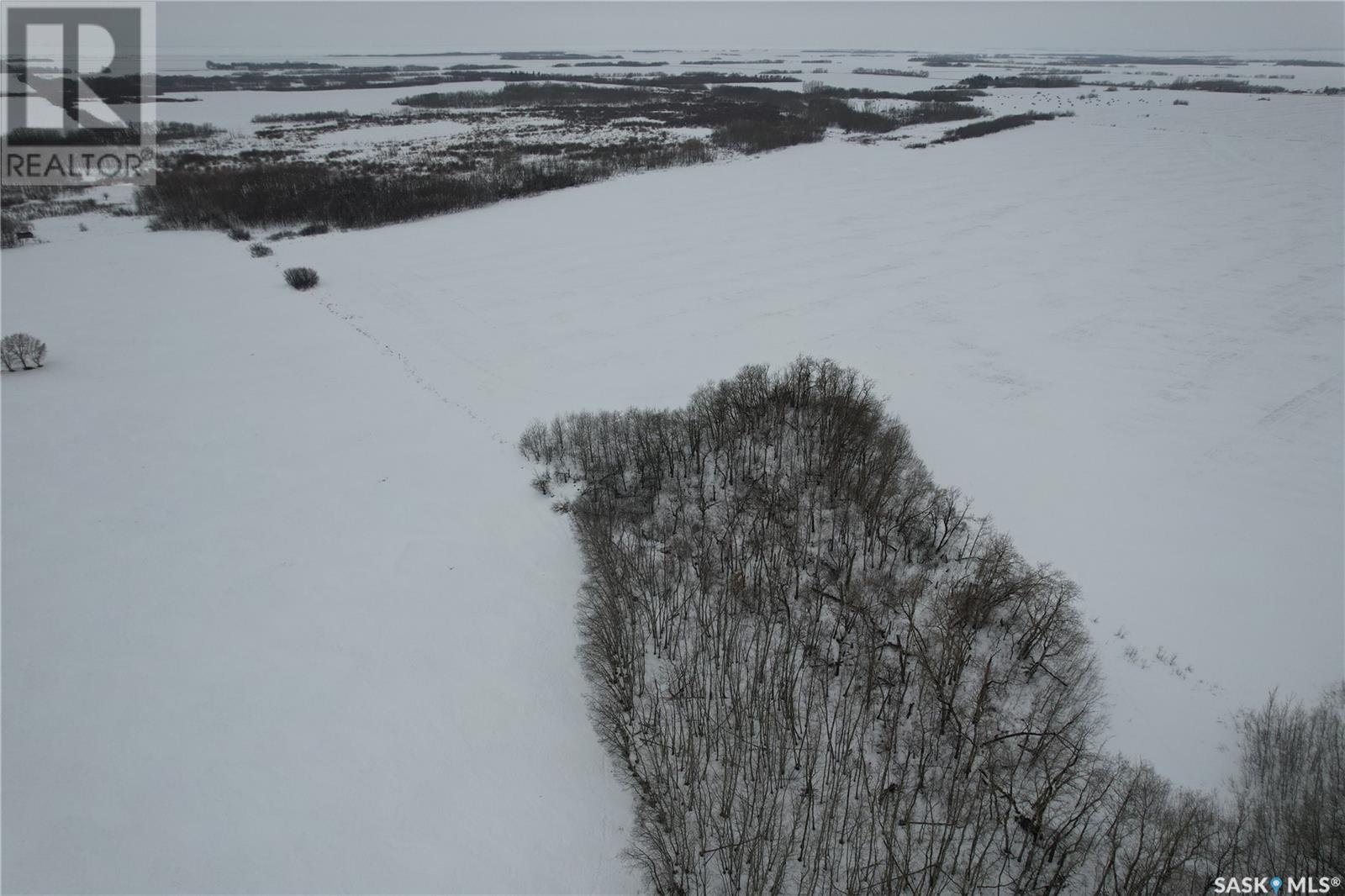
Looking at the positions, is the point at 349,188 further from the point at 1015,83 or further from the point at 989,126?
→ the point at 1015,83

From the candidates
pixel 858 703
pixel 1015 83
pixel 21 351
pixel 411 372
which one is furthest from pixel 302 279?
pixel 1015 83

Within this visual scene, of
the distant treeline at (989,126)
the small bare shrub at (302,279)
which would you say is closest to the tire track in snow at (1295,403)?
the small bare shrub at (302,279)

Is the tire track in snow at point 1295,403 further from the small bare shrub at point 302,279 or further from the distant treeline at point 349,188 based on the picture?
the distant treeline at point 349,188

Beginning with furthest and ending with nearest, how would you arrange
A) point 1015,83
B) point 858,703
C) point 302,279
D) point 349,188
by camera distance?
point 1015,83
point 349,188
point 302,279
point 858,703

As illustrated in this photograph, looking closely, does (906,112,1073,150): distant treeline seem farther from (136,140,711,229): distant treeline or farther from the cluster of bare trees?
the cluster of bare trees

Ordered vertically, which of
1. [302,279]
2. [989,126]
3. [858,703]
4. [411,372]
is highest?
[989,126]
